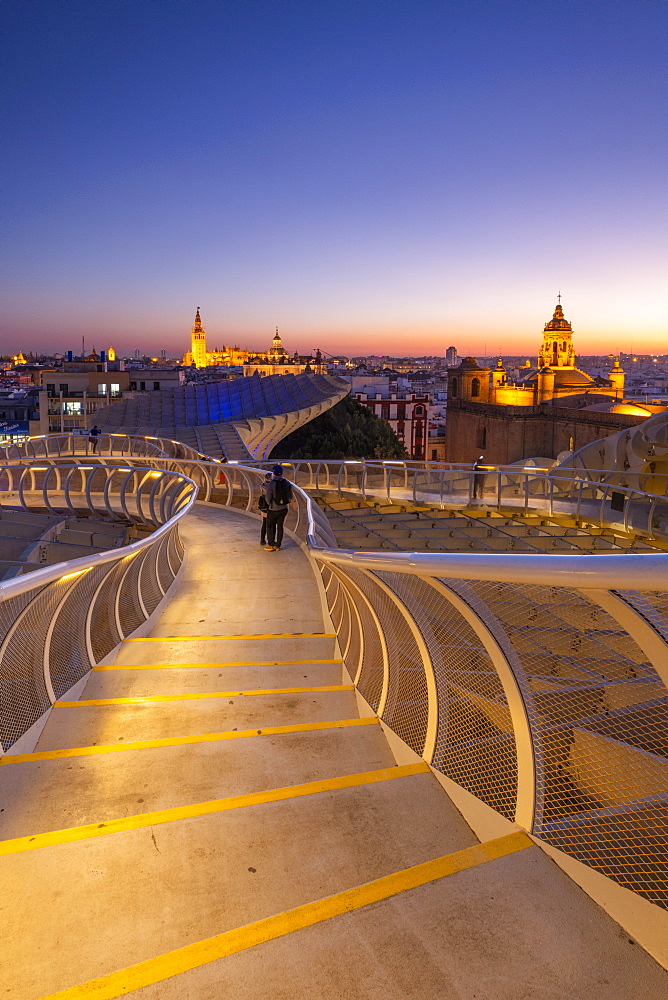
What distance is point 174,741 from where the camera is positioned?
10.3 ft

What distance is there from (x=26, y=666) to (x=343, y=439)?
3692cm

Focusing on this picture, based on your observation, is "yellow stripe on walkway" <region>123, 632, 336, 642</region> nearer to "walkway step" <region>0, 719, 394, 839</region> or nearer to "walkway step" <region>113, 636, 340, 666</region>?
"walkway step" <region>113, 636, 340, 666</region>

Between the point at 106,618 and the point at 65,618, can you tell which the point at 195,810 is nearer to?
the point at 65,618

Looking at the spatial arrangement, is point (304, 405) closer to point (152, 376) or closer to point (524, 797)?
point (524, 797)

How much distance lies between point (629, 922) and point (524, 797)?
44cm

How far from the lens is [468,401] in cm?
6281

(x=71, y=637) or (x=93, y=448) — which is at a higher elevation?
(x=93, y=448)

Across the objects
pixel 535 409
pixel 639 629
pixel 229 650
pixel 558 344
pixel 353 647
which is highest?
pixel 558 344

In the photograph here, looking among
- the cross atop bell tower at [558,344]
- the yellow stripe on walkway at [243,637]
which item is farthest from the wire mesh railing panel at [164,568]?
the cross atop bell tower at [558,344]

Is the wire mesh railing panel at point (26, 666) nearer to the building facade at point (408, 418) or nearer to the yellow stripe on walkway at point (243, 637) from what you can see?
the yellow stripe on walkway at point (243, 637)

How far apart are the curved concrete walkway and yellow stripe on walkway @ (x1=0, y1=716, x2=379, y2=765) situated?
0.4 inches

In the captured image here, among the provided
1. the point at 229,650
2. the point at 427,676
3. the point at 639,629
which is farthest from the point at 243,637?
the point at 639,629

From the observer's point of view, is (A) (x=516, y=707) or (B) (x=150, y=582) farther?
(B) (x=150, y=582)

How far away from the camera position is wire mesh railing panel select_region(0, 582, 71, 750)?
9.74 ft
